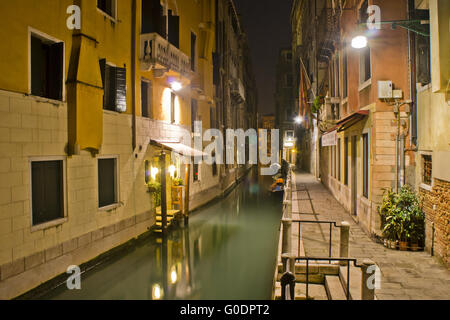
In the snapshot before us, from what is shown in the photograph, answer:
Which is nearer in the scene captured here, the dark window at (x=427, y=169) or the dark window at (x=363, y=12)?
the dark window at (x=427, y=169)

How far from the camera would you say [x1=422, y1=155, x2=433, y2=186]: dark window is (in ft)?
25.0

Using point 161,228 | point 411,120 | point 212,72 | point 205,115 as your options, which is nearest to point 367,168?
point 411,120

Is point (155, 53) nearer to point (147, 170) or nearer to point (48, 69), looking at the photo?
point (147, 170)

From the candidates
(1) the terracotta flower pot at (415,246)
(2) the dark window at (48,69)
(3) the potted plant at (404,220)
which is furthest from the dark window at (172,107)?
(1) the terracotta flower pot at (415,246)

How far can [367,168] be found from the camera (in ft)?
34.2

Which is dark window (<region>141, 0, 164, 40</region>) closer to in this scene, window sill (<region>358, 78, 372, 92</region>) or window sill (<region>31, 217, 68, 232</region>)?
window sill (<region>358, 78, 372, 92</region>)

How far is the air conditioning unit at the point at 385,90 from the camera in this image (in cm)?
862

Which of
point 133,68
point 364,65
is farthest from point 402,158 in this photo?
point 133,68

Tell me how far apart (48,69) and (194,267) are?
6.94m

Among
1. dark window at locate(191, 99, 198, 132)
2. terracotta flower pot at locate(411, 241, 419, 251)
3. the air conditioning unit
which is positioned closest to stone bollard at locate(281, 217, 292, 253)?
terracotta flower pot at locate(411, 241, 419, 251)

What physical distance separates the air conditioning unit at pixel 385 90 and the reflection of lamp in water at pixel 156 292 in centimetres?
769

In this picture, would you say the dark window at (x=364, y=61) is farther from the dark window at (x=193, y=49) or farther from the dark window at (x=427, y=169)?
the dark window at (x=193, y=49)

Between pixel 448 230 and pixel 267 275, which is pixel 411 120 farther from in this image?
pixel 267 275

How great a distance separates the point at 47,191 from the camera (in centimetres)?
795
